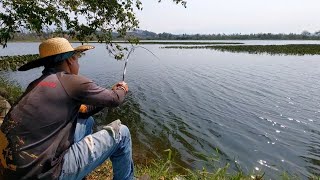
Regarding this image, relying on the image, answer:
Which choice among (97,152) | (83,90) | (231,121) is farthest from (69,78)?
(231,121)

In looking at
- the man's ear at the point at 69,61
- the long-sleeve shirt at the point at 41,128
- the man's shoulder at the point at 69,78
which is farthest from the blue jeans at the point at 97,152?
the man's ear at the point at 69,61

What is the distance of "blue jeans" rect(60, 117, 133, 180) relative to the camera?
12.3 feet

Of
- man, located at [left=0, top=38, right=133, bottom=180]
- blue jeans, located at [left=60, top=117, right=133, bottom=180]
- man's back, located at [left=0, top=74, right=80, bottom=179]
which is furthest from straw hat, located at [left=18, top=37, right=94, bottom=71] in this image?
blue jeans, located at [left=60, top=117, right=133, bottom=180]

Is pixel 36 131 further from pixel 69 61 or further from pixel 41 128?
pixel 69 61

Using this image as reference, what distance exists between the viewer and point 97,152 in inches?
158

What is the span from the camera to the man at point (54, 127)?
3326mm

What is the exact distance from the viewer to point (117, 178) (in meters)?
4.54

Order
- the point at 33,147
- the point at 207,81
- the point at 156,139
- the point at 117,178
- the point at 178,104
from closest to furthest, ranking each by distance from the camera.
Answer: the point at 33,147 < the point at 117,178 < the point at 156,139 < the point at 178,104 < the point at 207,81

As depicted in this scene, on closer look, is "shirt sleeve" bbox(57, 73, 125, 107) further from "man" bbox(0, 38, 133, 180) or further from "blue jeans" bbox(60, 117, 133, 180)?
"blue jeans" bbox(60, 117, 133, 180)

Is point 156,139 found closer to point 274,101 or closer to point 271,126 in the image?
point 271,126

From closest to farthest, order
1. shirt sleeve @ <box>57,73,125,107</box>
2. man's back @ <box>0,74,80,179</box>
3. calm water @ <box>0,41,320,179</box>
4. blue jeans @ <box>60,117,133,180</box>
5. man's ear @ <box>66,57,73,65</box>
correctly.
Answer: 1. man's back @ <box>0,74,80,179</box>
2. shirt sleeve @ <box>57,73,125,107</box>
3. blue jeans @ <box>60,117,133,180</box>
4. man's ear @ <box>66,57,73,65</box>
5. calm water @ <box>0,41,320,179</box>

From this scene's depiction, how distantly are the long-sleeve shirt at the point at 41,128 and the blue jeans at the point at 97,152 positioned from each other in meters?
0.16

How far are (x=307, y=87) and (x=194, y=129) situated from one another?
14255mm

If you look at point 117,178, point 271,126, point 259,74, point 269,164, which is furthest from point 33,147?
point 259,74
